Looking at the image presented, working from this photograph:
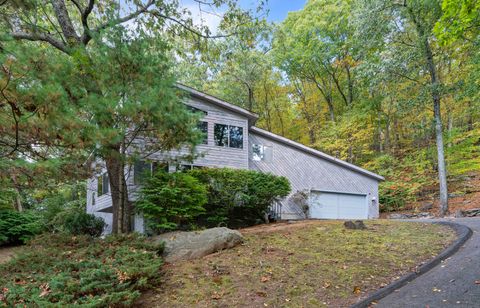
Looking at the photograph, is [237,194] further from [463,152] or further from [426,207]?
[463,152]

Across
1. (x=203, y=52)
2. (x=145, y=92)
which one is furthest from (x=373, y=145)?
(x=145, y=92)

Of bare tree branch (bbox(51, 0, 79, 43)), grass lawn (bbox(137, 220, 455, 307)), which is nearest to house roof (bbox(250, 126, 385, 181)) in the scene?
grass lawn (bbox(137, 220, 455, 307))

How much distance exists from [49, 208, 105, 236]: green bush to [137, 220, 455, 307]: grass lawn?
7.42 meters

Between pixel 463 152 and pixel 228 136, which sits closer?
pixel 228 136

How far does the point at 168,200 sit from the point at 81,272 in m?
4.00

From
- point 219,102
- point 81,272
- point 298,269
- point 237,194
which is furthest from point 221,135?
point 81,272

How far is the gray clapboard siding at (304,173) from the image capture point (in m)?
15.7

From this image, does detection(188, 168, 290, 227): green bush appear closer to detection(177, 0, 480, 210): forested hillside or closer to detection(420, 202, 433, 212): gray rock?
→ detection(177, 0, 480, 210): forested hillside

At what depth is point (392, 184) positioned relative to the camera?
20.0 m

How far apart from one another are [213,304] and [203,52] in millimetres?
9200

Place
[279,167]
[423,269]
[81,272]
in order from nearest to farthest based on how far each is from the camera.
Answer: [81,272]
[423,269]
[279,167]

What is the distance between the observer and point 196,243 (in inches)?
289

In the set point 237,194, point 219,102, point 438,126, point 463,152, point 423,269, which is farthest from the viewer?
point 463,152

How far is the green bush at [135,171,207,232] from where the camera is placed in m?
9.02
